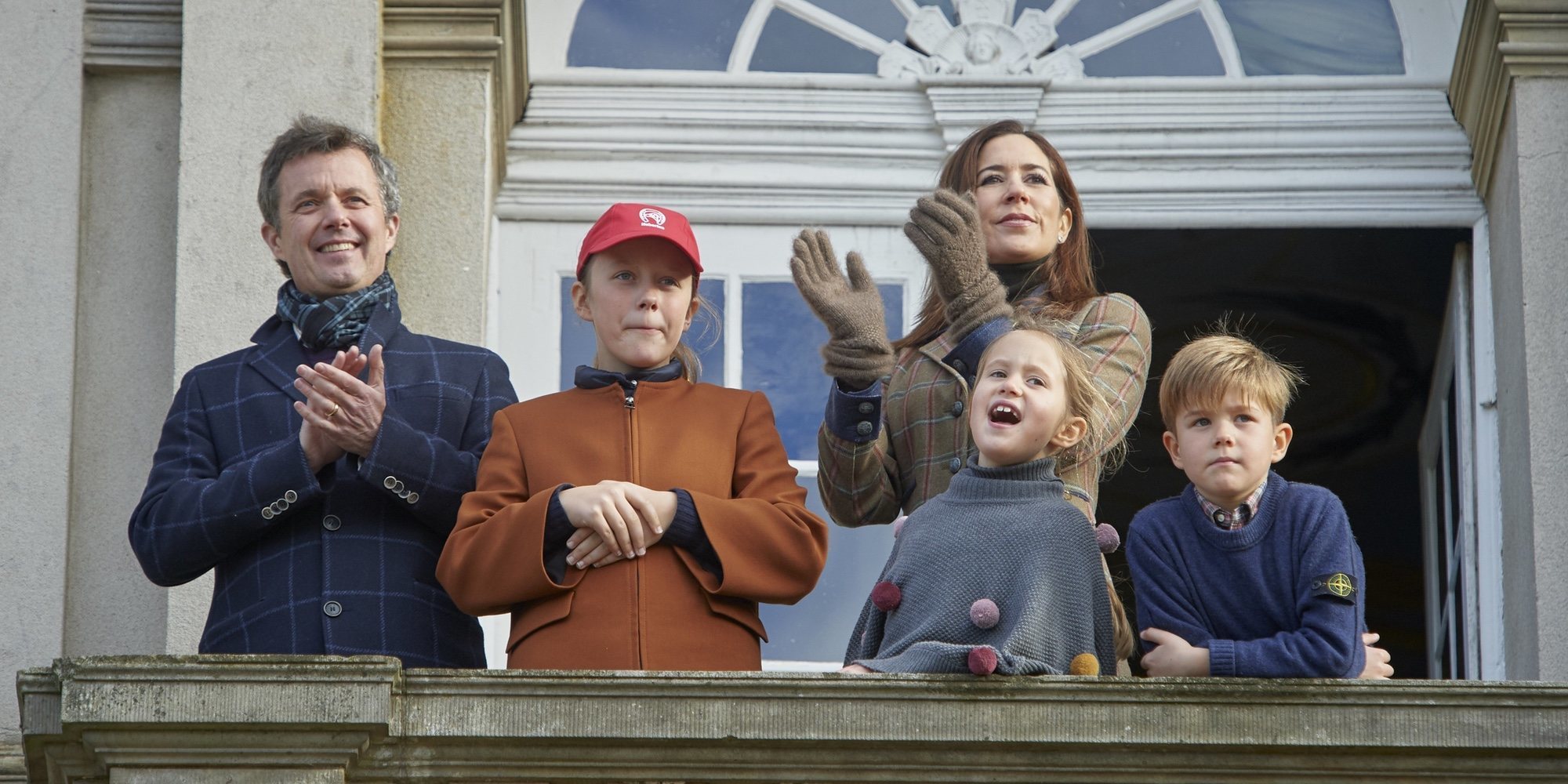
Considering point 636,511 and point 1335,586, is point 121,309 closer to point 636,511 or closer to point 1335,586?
point 636,511

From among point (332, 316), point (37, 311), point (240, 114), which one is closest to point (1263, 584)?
point (332, 316)

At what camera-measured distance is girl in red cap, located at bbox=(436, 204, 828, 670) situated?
15.8 feet

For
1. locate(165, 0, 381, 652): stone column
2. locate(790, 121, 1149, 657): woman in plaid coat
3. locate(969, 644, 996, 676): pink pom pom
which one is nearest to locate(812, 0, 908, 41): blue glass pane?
locate(165, 0, 381, 652): stone column

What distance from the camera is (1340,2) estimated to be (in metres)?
7.79

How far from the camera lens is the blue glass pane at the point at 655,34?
304 inches

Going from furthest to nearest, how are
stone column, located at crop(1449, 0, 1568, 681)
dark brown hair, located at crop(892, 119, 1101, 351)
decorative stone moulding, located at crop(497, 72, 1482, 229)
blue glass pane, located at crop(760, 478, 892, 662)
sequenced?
decorative stone moulding, located at crop(497, 72, 1482, 229) → blue glass pane, located at crop(760, 478, 892, 662) → stone column, located at crop(1449, 0, 1568, 681) → dark brown hair, located at crop(892, 119, 1101, 351)

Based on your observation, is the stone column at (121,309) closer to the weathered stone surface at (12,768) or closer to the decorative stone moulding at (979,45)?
the weathered stone surface at (12,768)

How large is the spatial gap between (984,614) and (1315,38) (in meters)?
3.66

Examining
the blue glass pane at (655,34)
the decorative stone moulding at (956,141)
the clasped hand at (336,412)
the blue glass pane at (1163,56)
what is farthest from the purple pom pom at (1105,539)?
the blue glass pane at (655,34)

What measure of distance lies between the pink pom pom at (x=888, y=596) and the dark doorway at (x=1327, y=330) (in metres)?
3.45

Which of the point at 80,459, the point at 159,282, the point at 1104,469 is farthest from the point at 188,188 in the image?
the point at 1104,469

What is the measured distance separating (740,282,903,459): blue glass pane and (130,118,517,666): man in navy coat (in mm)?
1958

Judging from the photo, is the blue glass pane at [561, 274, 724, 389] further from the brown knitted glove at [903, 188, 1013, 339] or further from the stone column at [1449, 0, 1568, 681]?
the stone column at [1449, 0, 1568, 681]

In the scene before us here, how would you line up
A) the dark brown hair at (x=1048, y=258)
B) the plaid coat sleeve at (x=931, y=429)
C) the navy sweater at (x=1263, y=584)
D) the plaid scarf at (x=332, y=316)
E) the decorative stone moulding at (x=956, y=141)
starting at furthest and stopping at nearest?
the decorative stone moulding at (x=956, y=141) → the dark brown hair at (x=1048, y=258) → the plaid scarf at (x=332, y=316) → the plaid coat sleeve at (x=931, y=429) → the navy sweater at (x=1263, y=584)
